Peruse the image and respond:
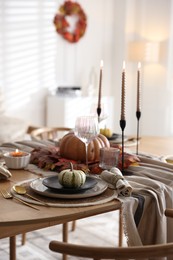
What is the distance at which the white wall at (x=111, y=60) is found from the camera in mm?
5426

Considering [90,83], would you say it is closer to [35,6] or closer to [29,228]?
[35,6]

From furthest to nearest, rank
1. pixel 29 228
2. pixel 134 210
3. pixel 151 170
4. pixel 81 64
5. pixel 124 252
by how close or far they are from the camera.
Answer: pixel 81 64, pixel 151 170, pixel 134 210, pixel 29 228, pixel 124 252

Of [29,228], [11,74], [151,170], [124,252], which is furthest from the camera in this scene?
[11,74]

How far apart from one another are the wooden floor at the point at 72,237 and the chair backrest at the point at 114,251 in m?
1.67

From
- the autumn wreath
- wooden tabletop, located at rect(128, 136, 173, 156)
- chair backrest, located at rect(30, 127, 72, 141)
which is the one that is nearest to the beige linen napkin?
wooden tabletop, located at rect(128, 136, 173, 156)

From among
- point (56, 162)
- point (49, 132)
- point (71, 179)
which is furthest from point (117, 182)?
point (49, 132)

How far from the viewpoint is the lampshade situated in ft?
18.7

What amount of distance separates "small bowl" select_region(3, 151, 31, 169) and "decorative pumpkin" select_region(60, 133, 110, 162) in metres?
0.17

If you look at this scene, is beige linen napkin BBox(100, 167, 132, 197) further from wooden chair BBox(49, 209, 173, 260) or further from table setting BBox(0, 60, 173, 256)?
wooden chair BBox(49, 209, 173, 260)

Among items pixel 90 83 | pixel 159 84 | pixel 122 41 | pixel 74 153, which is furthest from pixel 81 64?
pixel 74 153

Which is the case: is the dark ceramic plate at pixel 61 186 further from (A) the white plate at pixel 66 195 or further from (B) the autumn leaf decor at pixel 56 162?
(B) the autumn leaf decor at pixel 56 162

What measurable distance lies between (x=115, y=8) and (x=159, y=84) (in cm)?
121

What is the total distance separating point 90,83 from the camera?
5.98 meters

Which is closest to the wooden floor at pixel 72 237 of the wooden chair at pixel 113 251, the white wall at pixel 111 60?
the wooden chair at pixel 113 251
